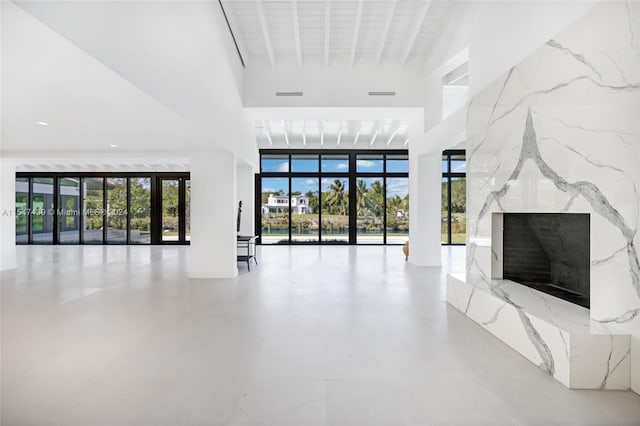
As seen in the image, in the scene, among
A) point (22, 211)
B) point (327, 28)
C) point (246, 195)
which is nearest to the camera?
point (327, 28)

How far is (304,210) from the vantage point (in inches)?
490

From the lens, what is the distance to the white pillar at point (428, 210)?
26.2ft

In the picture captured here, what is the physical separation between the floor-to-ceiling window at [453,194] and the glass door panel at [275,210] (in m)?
6.17

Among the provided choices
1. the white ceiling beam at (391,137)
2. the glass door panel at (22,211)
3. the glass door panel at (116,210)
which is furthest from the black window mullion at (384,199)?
the glass door panel at (22,211)

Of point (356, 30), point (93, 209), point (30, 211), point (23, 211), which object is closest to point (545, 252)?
point (356, 30)

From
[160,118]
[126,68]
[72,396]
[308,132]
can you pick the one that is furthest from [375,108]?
[72,396]

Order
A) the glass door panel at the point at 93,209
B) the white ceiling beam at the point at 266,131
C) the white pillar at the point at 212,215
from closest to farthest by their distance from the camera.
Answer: the white pillar at the point at 212,215
the white ceiling beam at the point at 266,131
the glass door panel at the point at 93,209

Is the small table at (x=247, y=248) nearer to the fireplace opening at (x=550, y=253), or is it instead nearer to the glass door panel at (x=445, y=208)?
the fireplace opening at (x=550, y=253)

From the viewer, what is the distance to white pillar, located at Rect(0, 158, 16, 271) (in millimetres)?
7504

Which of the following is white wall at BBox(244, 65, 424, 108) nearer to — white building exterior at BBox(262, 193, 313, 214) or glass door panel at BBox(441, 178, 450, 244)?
white building exterior at BBox(262, 193, 313, 214)

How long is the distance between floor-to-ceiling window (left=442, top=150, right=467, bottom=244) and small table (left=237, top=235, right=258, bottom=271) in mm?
7710

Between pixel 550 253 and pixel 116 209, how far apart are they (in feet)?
45.4

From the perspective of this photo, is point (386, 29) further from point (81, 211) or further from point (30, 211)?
point (30, 211)

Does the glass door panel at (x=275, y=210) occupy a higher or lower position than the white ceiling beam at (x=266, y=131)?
lower
